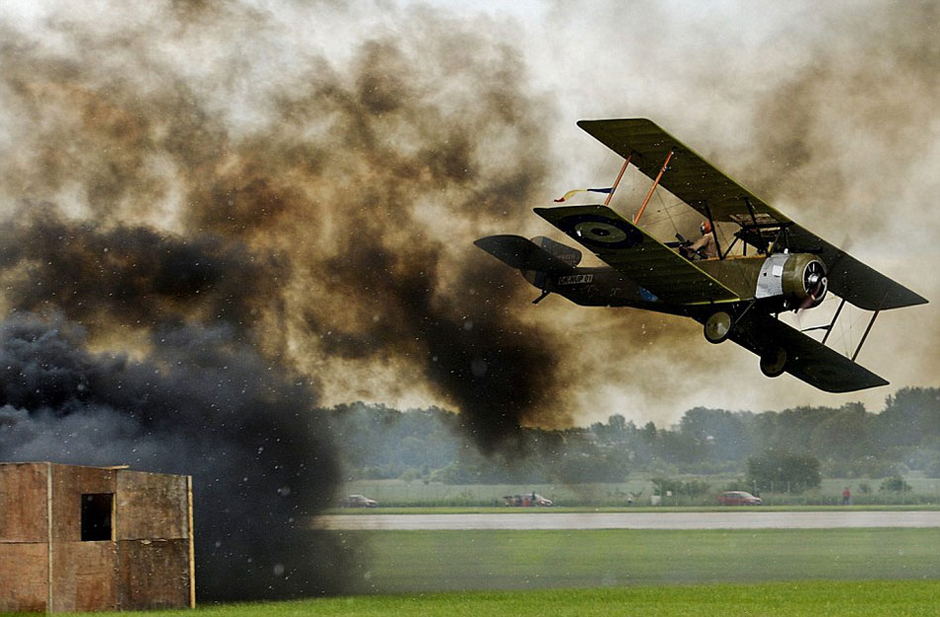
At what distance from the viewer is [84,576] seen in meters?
29.0

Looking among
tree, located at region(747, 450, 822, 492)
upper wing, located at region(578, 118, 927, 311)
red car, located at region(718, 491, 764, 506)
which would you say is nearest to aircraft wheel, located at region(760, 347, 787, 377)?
upper wing, located at region(578, 118, 927, 311)

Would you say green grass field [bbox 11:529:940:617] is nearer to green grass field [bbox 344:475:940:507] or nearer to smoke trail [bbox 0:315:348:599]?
smoke trail [bbox 0:315:348:599]

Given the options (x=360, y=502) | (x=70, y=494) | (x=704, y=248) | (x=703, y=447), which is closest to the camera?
(x=70, y=494)

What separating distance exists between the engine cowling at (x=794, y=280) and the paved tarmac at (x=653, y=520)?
1141 inches

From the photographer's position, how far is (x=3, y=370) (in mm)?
36750

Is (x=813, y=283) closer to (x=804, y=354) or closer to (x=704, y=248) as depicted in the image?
(x=704, y=248)

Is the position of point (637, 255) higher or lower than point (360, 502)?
higher

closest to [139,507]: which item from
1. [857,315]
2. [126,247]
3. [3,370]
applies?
[3,370]

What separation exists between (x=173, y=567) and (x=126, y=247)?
13616 mm

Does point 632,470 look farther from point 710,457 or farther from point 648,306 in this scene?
point 648,306

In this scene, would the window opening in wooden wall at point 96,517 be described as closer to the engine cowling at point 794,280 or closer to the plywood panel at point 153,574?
the plywood panel at point 153,574

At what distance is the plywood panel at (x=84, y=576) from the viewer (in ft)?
93.0

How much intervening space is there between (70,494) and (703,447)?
47.7 m

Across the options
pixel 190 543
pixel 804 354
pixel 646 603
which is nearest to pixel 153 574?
pixel 190 543
